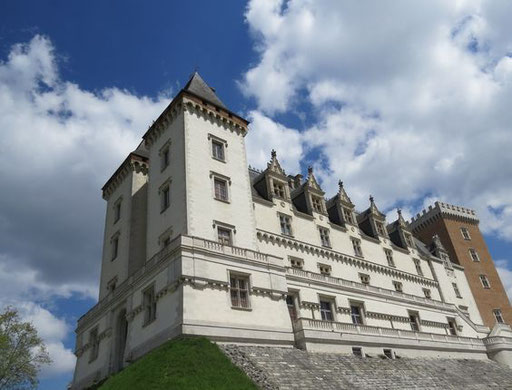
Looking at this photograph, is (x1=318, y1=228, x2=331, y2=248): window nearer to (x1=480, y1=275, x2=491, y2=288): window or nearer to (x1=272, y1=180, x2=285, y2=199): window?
(x1=272, y1=180, x2=285, y2=199): window

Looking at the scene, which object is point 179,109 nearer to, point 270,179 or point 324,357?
point 270,179

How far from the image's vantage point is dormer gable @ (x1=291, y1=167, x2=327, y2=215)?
43541 mm

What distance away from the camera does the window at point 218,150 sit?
117 ft

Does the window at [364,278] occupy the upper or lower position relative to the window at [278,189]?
lower

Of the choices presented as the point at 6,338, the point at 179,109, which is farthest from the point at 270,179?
the point at 6,338

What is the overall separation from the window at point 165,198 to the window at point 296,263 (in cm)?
1150

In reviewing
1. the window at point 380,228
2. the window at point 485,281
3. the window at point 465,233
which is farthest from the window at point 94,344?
the window at point 465,233

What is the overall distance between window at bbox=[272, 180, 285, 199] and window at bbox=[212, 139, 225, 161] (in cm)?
695

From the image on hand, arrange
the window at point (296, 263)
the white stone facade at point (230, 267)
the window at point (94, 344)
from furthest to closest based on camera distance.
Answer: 1. the window at point (296, 263)
2. the window at point (94, 344)
3. the white stone facade at point (230, 267)

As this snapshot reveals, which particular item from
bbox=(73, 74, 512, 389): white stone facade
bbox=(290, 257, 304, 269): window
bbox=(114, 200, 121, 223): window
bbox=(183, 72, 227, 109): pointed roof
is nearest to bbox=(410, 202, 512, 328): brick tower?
bbox=(73, 74, 512, 389): white stone facade

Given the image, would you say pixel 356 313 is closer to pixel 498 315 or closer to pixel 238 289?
pixel 238 289

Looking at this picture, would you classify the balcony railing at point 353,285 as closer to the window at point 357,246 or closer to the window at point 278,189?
the window at point 357,246

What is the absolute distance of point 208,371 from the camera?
68.1 feet

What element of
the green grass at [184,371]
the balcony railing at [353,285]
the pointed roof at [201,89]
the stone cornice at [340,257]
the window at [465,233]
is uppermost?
the pointed roof at [201,89]
